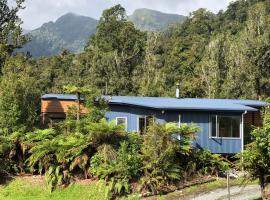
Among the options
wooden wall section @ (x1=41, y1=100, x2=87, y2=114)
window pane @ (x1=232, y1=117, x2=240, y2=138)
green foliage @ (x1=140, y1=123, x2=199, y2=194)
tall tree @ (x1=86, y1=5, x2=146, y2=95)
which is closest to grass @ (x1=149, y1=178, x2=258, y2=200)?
green foliage @ (x1=140, y1=123, x2=199, y2=194)

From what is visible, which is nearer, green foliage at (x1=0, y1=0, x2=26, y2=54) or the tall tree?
green foliage at (x1=0, y1=0, x2=26, y2=54)

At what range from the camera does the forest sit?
20.6 meters

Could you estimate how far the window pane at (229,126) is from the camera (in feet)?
86.3

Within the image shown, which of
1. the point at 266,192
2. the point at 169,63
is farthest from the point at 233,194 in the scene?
the point at 169,63

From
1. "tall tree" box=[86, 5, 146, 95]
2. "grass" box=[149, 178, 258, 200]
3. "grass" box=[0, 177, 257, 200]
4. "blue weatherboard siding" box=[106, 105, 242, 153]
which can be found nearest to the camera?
"grass" box=[149, 178, 258, 200]

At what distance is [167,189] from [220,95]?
28.9 metres

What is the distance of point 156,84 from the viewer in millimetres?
56094

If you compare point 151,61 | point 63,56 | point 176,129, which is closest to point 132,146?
point 176,129

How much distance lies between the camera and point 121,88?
2322 inches

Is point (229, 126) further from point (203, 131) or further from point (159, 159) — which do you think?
point (159, 159)

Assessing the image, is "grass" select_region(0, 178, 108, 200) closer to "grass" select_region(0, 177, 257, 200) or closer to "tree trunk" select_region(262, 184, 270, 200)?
"grass" select_region(0, 177, 257, 200)

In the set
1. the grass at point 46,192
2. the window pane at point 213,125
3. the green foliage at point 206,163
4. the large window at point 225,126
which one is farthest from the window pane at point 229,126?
the grass at point 46,192

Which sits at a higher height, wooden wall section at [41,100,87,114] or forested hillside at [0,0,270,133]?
forested hillside at [0,0,270,133]

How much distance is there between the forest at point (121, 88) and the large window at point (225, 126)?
3.76m
